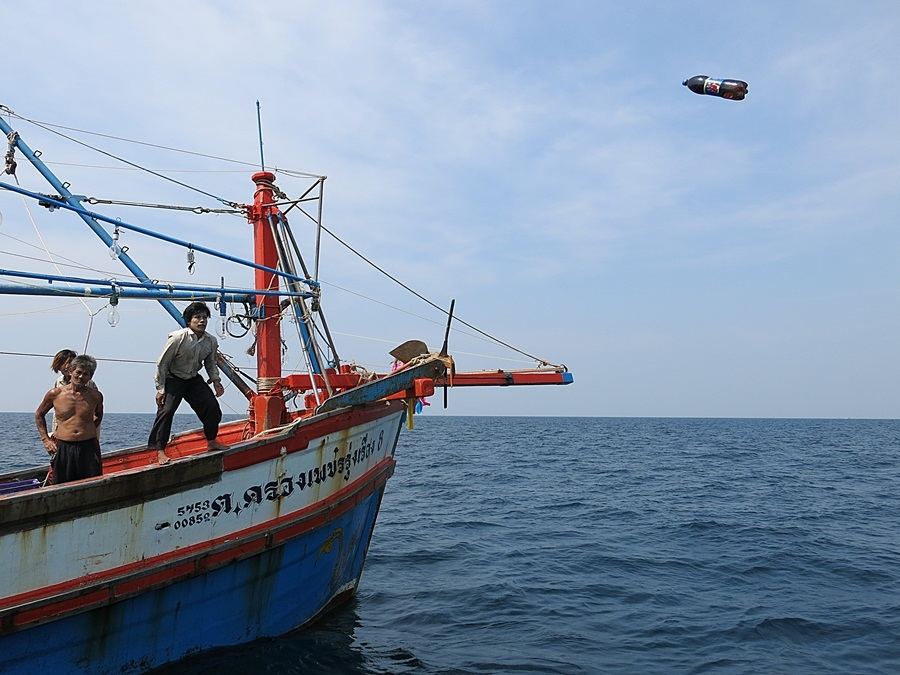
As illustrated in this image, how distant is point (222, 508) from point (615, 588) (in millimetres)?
6606

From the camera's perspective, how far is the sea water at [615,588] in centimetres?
778

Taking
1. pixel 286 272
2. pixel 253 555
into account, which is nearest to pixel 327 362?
pixel 286 272

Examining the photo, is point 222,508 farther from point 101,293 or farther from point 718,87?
point 718,87

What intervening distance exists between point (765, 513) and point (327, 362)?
12830 millimetres

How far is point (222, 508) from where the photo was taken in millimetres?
6633

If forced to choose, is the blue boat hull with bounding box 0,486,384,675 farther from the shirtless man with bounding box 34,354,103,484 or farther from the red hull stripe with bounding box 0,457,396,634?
the shirtless man with bounding box 34,354,103,484

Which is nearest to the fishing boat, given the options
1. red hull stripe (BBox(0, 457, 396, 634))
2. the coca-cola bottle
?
red hull stripe (BBox(0, 457, 396, 634))

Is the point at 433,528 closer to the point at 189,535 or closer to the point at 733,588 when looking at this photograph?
the point at 733,588

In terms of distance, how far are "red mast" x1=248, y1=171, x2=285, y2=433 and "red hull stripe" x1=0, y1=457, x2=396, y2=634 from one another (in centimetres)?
150

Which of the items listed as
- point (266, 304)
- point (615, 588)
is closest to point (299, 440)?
point (266, 304)

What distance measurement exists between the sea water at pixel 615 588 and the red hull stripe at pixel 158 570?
3.66 ft

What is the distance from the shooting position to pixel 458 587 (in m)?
10.6

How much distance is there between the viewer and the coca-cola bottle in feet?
31.7

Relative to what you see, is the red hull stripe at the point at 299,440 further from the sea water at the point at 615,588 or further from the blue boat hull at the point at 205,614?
the sea water at the point at 615,588
